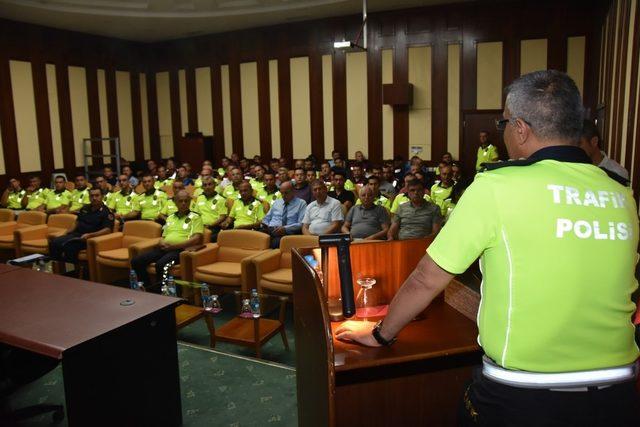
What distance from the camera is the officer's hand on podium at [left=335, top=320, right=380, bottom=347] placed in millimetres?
1627

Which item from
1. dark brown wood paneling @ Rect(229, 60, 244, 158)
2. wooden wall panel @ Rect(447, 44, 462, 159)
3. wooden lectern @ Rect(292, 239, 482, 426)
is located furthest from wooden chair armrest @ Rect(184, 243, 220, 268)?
dark brown wood paneling @ Rect(229, 60, 244, 158)

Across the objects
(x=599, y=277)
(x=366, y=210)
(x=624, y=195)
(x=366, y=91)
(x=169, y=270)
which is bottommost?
(x=169, y=270)

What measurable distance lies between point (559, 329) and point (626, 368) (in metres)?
0.20

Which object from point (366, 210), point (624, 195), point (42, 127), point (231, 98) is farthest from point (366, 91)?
point (624, 195)

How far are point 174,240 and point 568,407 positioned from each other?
4.74 meters

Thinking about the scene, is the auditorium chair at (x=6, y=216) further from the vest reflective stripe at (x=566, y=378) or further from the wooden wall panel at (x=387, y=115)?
the vest reflective stripe at (x=566, y=378)

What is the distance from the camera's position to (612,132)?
250 inches

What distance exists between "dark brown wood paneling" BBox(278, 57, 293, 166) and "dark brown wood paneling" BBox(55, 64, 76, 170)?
15.5ft

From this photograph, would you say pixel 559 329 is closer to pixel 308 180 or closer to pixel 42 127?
pixel 308 180

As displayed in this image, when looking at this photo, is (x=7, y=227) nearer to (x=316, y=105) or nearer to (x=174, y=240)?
(x=174, y=240)

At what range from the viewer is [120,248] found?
5832 millimetres

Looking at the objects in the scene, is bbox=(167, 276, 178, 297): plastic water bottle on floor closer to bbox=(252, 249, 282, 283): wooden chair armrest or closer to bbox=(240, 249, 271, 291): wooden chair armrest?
bbox=(240, 249, 271, 291): wooden chair armrest

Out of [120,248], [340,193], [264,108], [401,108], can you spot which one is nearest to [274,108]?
[264,108]

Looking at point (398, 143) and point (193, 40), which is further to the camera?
point (193, 40)
